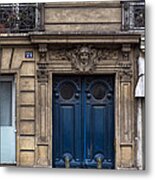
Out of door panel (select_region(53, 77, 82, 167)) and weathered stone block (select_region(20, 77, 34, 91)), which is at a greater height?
weathered stone block (select_region(20, 77, 34, 91))

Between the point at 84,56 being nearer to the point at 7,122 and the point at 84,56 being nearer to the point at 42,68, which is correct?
the point at 42,68

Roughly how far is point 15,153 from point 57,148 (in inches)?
9.0

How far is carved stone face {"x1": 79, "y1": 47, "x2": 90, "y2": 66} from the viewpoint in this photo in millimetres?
2713

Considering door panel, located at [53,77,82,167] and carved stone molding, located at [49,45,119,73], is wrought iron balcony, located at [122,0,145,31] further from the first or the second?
door panel, located at [53,77,82,167]

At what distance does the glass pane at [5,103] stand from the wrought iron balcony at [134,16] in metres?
0.69

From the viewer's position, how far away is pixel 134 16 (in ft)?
8.78

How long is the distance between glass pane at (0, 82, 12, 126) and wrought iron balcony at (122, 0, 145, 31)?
2.27 feet

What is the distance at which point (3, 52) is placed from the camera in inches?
109

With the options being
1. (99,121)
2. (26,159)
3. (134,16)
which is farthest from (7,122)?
(134,16)

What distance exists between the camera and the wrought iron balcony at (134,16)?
8.75 ft

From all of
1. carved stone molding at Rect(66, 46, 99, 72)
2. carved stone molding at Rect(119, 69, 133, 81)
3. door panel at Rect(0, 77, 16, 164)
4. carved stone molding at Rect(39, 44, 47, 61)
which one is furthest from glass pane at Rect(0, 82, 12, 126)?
carved stone molding at Rect(119, 69, 133, 81)

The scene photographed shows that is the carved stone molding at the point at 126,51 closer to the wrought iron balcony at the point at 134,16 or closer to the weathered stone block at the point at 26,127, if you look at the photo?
the wrought iron balcony at the point at 134,16

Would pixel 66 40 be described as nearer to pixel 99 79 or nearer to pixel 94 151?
pixel 99 79

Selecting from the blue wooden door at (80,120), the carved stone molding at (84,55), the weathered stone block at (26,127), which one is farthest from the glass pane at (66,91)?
the weathered stone block at (26,127)
